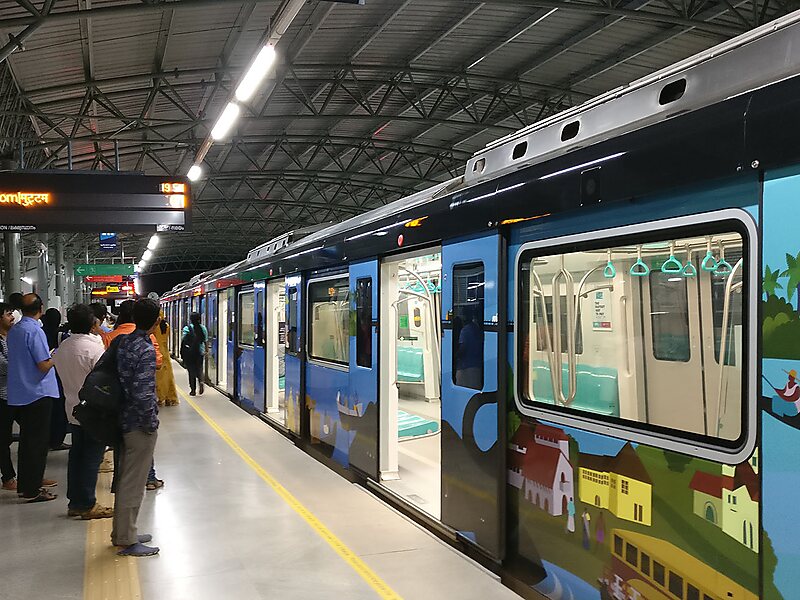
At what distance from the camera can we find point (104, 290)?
40094mm

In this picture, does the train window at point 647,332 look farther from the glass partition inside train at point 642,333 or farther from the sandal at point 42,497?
the sandal at point 42,497

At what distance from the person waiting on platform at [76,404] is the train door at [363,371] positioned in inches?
83.4

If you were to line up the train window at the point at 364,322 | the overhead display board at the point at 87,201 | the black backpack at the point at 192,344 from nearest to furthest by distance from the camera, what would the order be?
the train window at the point at 364,322 < the overhead display board at the point at 87,201 < the black backpack at the point at 192,344

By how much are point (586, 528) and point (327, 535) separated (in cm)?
230

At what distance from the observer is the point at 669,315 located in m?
2.96

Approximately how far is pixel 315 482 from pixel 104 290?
123ft

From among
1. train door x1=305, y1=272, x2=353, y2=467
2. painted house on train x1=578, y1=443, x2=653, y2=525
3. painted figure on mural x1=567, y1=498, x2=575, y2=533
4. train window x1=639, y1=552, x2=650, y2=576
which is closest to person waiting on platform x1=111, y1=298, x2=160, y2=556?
train door x1=305, y1=272, x2=353, y2=467

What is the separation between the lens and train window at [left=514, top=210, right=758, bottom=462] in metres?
2.55

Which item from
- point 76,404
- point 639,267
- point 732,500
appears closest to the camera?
point 732,500

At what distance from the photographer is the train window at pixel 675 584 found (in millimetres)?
2652

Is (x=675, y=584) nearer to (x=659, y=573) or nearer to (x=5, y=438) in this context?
(x=659, y=573)

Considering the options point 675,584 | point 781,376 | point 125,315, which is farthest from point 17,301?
point 781,376

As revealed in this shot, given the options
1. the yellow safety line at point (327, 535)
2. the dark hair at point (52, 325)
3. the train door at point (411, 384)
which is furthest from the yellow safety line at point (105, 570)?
the dark hair at point (52, 325)

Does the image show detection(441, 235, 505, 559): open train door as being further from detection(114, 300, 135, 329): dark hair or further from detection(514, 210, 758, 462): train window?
detection(114, 300, 135, 329): dark hair
